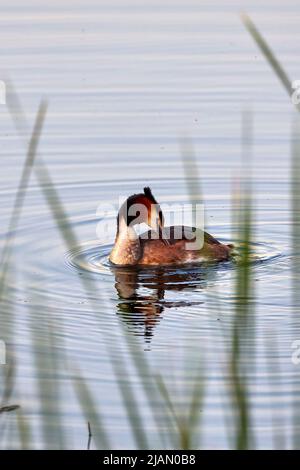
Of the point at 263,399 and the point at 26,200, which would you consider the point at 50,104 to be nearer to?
the point at 26,200

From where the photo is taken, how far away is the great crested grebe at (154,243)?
420 inches

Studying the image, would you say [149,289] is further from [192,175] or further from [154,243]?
[192,175]

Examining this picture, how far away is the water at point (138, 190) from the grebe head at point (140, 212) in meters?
0.43

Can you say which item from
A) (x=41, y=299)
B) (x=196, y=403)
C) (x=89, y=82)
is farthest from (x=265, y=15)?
(x=196, y=403)

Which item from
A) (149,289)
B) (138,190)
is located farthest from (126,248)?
(138,190)

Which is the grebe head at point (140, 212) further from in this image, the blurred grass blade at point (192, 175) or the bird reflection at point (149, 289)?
the blurred grass blade at point (192, 175)

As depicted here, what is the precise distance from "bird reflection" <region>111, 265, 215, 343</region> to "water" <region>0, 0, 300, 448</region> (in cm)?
2

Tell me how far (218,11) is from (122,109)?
4757mm

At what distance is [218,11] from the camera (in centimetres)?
1920

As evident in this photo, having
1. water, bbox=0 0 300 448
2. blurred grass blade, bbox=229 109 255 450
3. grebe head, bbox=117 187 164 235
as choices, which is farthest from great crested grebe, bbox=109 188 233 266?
blurred grass blade, bbox=229 109 255 450

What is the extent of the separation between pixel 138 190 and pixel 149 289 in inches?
102

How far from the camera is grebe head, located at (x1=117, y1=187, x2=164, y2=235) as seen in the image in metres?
10.7

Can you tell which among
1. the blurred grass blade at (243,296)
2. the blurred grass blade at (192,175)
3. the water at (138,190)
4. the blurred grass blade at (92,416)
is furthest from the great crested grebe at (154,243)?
the blurred grass blade at (243,296)

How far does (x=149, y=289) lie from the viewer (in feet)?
33.2
